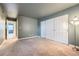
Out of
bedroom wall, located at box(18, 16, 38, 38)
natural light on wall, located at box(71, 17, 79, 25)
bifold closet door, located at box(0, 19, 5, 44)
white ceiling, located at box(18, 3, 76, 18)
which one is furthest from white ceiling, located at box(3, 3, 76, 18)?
natural light on wall, located at box(71, 17, 79, 25)

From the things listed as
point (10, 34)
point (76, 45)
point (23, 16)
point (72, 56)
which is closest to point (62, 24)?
point (76, 45)

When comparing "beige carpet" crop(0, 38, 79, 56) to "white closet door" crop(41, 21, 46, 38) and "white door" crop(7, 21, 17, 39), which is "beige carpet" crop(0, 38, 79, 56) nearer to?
"white door" crop(7, 21, 17, 39)

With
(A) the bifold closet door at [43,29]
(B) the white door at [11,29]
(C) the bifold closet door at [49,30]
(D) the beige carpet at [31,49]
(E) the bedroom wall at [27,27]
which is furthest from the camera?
(C) the bifold closet door at [49,30]

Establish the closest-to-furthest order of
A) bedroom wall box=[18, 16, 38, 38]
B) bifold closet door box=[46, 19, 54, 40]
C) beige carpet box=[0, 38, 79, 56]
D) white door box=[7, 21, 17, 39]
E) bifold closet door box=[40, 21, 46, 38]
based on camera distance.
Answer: beige carpet box=[0, 38, 79, 56]
white door box=[7, 21, 17, 39]
bedroom wall box=[18, 16, 38, 38]
bifold closet door box=[40, 21, 46, 38]
bifold closet door box=[46, 19, 54, 40]

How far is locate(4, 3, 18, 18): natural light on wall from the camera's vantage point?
2671 millimetres

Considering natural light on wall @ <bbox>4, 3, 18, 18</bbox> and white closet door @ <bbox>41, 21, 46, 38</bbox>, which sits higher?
natural light on wall @ <bbox>4, 3, 18, 18</bbox>

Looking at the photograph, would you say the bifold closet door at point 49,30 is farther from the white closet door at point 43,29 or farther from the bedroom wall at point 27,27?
the bedroom wall at point 27,27

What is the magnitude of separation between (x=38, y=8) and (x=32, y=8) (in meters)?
0.18

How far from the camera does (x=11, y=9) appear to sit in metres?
2.82

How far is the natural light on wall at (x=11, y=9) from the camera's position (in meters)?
2.67

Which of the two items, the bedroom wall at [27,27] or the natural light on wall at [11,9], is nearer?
the natural light on wall at [11,9]

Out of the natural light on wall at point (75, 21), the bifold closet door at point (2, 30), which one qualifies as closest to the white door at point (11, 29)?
the bifold closet door at point (2, 30)

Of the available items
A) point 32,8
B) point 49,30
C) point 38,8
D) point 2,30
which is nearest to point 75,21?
point 49,30

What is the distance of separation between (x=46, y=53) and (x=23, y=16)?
1.31 metres
